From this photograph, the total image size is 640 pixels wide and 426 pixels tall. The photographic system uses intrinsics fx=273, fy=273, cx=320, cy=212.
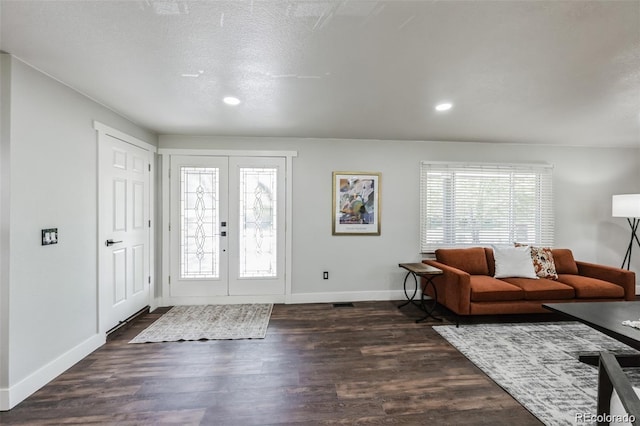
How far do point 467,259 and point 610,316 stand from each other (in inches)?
65.1

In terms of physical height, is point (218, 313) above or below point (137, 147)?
below

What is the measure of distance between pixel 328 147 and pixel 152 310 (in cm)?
335

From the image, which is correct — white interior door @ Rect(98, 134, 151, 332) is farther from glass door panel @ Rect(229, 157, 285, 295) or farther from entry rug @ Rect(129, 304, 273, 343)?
glass door panel @ Rect(229, 157, 285, 295)

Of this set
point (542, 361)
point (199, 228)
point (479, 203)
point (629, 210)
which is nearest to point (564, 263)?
point (629, 210)

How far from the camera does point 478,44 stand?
1699 mm

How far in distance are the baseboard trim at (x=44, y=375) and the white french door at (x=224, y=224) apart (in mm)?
1328

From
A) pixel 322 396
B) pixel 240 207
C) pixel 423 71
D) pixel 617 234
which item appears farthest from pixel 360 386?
pixel 617 234

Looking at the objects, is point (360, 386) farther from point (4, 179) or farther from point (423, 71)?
point (4, 179)

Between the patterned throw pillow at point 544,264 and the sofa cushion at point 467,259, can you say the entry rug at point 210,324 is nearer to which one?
the sofa cushion at point 467,259

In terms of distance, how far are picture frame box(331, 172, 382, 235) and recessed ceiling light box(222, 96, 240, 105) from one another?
183 cm

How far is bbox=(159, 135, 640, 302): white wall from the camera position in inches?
159

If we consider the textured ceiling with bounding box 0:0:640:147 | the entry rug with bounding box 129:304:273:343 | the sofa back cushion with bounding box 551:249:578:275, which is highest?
the textured ceiling with bounding box 0:0:640:147

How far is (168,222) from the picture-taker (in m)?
3.85

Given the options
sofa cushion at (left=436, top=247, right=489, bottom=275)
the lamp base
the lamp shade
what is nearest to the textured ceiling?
the lamp shade
